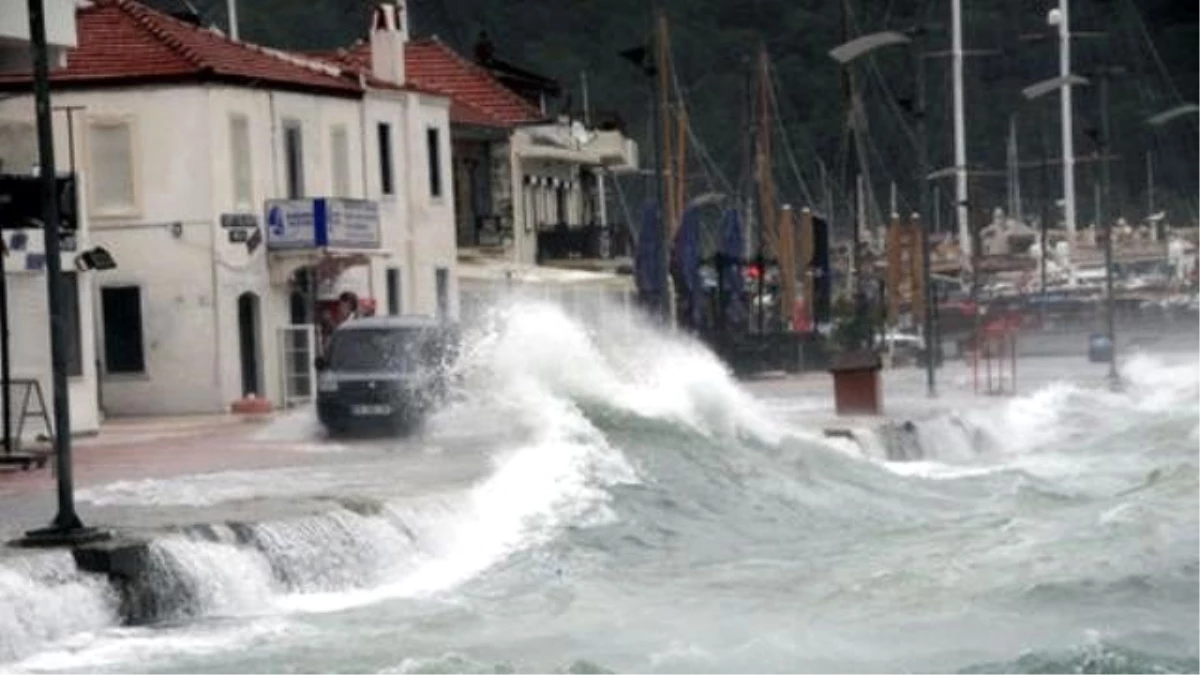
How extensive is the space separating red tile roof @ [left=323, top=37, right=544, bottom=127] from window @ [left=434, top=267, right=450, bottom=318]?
394 inches

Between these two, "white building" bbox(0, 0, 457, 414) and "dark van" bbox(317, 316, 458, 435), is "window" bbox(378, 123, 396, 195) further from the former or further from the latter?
"dark van" bbox(317, 316, 458, 435)

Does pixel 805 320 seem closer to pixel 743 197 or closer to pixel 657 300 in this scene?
pixel 657 300

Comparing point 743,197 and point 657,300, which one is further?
point 743,197

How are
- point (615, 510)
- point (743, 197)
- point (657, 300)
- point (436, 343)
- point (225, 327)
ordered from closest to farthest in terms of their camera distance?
point (615, 510) → point (436, 343) → point (225, 327) → point (657, 300) → point (743, 197)

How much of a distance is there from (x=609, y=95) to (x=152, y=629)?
112559 millimetres

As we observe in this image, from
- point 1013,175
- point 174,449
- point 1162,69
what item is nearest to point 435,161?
point 174,449

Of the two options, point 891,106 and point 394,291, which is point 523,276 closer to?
point 394,291

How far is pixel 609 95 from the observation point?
133250mm

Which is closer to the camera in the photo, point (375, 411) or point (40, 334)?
point (375, 411)

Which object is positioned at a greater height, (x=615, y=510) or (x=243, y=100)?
(x=243, y=100)

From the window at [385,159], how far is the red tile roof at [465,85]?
12345 millimetres

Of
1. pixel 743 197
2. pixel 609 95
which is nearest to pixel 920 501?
pixel 743 197

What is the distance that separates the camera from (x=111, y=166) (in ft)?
159

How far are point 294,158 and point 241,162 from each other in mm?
2351
